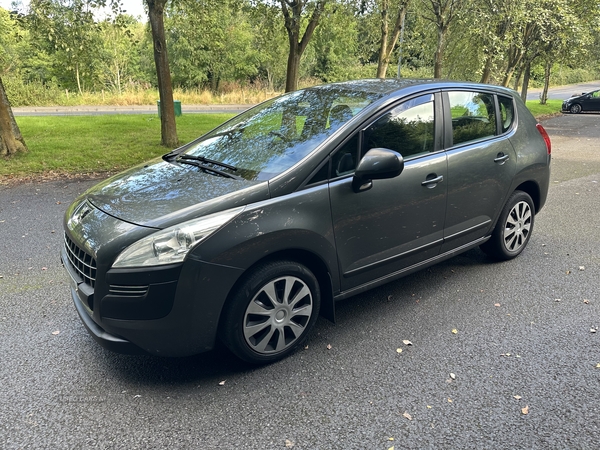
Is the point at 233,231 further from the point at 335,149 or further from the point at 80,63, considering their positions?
the point at 80,63

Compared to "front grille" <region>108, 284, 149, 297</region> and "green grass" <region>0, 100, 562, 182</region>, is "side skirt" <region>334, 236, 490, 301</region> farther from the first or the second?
"green grass" <region>0, 100, 562, 182</region>

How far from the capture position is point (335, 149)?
10.1 ft

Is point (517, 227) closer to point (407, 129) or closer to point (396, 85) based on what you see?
point (407, 129)

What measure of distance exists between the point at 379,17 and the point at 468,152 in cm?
1341

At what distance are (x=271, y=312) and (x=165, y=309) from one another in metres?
Answer: 0.66

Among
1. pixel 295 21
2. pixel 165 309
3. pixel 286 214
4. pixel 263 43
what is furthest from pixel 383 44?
pixel 165 309

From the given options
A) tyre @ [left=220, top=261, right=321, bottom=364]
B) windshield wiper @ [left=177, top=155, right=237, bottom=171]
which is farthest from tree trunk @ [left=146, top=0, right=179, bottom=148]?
tyre @ [left=220, top=261, right=321, bottom=364]

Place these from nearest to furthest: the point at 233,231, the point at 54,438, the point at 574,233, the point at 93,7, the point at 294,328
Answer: the point at 54,438
the point at 233,231
the point at 294,328
the point at 574,233
the point at 93,7

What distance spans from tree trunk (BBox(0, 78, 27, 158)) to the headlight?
27.0 ft

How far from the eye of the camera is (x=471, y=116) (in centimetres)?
401

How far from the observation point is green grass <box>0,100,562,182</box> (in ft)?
29.2

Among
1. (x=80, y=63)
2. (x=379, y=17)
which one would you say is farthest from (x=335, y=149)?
(x=379, y=17)

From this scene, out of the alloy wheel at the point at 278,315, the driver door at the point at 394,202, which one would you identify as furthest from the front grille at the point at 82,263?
the driver door at the point at 394,202

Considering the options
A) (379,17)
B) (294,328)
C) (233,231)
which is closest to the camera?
(233,231)
